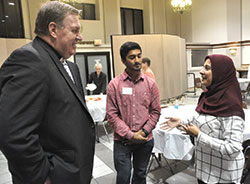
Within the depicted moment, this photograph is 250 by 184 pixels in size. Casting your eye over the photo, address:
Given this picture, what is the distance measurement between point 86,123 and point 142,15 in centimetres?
1200

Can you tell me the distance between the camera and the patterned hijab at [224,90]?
1.30 meters

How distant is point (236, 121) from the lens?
4.19 feet

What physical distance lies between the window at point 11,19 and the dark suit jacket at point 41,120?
7.05m

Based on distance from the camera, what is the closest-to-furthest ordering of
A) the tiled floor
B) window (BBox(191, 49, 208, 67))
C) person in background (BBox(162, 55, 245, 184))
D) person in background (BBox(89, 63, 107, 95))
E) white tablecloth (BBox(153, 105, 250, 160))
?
person in background (BBox(162, 55, 245, 184))
white tablecloth (BBox(153, 105, 250, 160))
the tiled floor
person in background (BBox(89, 63, 107, 95))
window (BBox(191, 49, 208, 67))

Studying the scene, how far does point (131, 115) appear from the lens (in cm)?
169

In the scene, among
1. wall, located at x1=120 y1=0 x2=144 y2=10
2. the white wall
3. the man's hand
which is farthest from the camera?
wall, located at x1=120 y1=0 x2=144 y2=10

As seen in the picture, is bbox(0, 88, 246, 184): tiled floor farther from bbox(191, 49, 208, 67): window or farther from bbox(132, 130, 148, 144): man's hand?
bbox(191, 49, 208, 67): window

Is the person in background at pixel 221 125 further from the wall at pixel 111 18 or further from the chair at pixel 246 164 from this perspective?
the wall at pixel 111 18

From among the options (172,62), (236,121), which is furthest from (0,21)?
(236,121)

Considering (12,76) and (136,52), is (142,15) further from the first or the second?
(12,76)

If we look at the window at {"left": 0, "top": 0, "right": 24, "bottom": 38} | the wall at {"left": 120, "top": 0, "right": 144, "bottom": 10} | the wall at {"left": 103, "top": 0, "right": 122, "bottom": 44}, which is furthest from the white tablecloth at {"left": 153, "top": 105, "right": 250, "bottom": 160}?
the wall at {"left": 120, "top": 0, "right": 144, "bottom": 10}

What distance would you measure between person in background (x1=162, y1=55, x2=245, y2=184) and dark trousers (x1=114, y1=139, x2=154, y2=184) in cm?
50

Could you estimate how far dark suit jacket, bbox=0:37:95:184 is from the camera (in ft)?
2.48

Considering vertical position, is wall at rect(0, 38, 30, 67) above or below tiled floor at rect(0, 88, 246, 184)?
above
